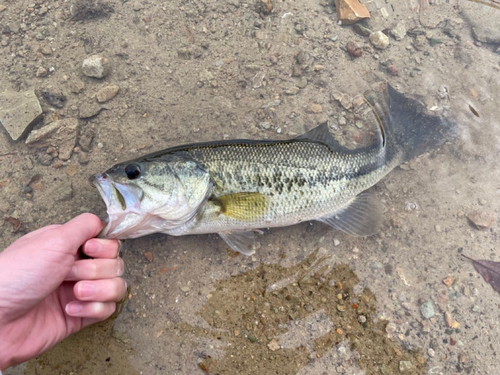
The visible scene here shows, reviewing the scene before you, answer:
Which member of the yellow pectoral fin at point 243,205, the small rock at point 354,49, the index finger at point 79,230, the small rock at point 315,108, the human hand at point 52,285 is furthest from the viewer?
the small rock at point 354,49

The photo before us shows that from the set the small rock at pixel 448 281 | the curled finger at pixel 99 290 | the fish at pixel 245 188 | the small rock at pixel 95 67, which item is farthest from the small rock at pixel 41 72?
the small rock at pixel 448 281

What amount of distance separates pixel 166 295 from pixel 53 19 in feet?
12.2

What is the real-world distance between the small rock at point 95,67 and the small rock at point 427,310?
430 centimetres

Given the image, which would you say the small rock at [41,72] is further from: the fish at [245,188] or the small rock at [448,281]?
the small rock at [448,281]

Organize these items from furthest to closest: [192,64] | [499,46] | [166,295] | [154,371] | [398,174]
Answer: [499,46]
[192,64]
[398,174]
[166,295]
[154,371]

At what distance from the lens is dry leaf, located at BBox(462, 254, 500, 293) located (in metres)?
3.20

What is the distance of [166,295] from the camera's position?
9.87 feet

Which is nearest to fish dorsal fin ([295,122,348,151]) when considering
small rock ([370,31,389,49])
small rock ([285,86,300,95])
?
small rock ([285,86,300,95])

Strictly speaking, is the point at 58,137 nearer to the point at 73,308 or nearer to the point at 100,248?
the point at 100,248

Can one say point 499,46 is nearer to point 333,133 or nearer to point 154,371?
point 333,133

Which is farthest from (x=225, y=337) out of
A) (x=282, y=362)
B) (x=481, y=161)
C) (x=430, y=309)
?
(x=481, y=161)

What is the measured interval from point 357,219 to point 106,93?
315 cm

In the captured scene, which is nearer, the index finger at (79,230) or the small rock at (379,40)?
the index finger at (79,230)

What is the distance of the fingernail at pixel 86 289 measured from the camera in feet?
7.62
